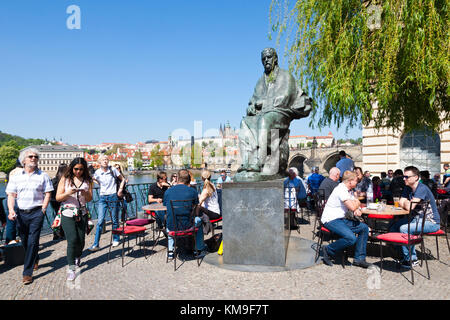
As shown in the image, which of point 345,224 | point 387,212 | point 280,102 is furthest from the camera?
point 280,102

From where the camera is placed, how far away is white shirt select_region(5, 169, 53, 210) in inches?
181

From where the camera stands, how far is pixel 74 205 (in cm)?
471

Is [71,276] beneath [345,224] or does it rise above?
beneath

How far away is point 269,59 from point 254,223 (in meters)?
2.99

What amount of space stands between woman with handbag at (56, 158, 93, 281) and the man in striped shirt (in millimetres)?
314

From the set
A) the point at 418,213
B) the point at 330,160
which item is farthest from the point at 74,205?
the point at 330,160

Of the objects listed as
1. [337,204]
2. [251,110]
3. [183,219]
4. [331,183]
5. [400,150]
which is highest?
[251,110]

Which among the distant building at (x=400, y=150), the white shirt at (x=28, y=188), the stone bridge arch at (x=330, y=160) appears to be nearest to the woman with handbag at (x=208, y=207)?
the white shirt at (x=28, y=188)

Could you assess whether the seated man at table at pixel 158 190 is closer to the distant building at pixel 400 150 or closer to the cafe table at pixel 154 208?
the cafe table at pixel 154 208

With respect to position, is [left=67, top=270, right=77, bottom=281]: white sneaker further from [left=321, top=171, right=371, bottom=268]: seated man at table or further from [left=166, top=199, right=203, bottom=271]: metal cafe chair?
[left=321, top=171, right=371, bottom=268]: seated man at table

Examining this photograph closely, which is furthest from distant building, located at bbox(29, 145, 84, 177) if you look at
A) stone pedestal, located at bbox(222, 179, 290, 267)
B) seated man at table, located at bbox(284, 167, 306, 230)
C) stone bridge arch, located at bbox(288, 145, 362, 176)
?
stone pedestal, located at bbox(222, 179, 290, 267)

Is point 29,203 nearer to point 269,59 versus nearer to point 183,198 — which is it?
point 183,198
